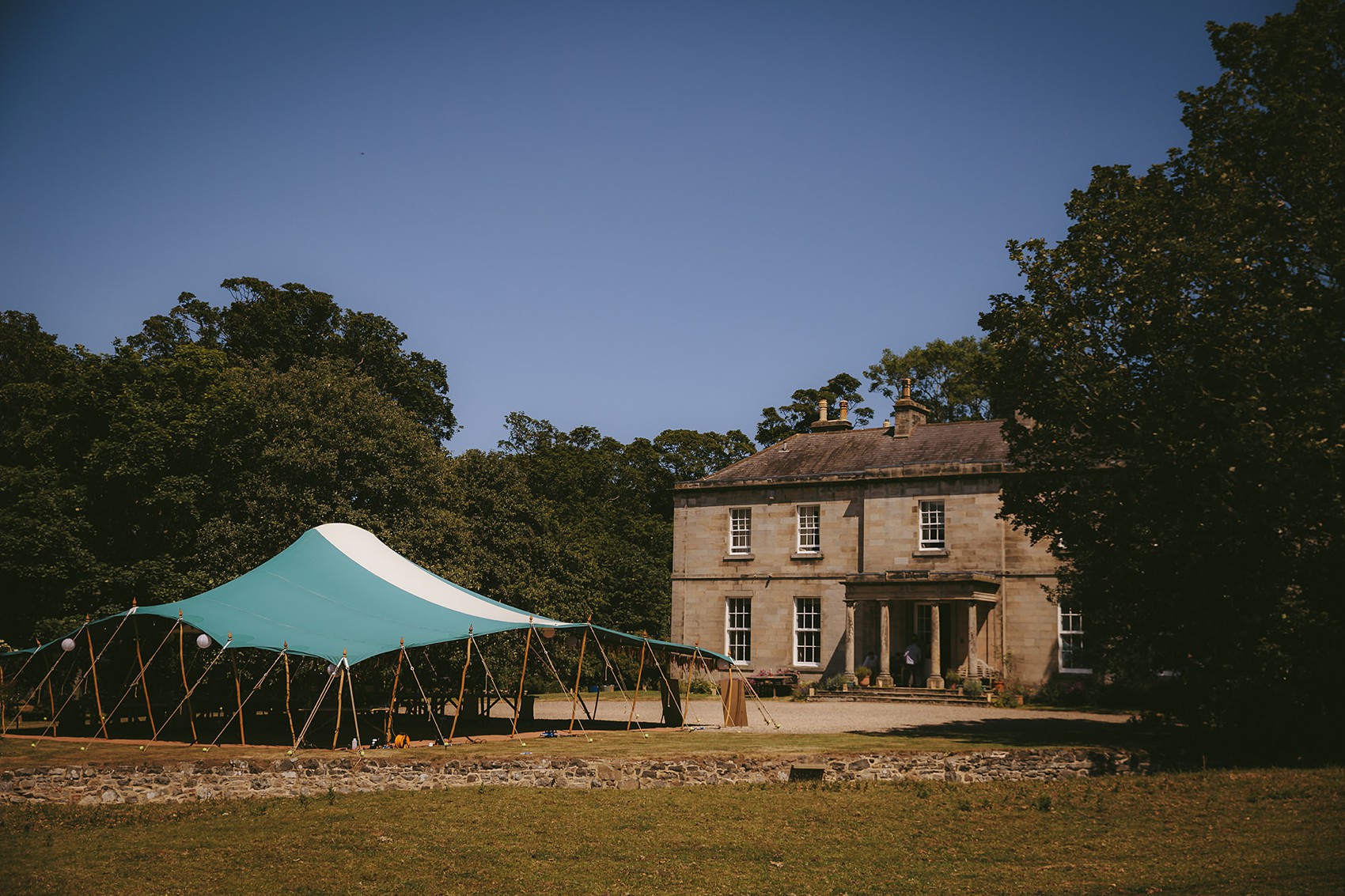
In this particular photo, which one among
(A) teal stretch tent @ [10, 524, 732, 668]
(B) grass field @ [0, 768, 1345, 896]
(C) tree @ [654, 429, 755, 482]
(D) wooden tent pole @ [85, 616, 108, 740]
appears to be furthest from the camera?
(C) tree @ [654, 429, 755, 482]

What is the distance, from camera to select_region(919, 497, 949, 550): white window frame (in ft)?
93.9

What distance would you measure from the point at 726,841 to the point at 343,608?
9950mm

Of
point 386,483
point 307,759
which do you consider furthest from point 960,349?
point 307,759

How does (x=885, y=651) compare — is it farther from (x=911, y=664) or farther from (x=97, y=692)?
(x=97, y=692)

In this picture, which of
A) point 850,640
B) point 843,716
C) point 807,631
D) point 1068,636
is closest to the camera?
point 843,716

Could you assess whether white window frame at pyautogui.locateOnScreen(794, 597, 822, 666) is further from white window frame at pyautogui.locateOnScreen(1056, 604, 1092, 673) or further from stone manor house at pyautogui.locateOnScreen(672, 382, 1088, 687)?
white window frame at pyautogui.locateOnScreen(1056, 604, 1092, 673)

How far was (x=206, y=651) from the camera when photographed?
2116 cm

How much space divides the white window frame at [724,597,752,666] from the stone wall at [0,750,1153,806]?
17.2 meters

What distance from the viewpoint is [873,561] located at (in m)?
29.5

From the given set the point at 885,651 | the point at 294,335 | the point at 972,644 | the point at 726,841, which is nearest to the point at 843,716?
the point at 885,651

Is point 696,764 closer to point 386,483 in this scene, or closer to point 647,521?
point 386,483

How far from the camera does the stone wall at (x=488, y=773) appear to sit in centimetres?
1289

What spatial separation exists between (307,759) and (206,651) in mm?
8687

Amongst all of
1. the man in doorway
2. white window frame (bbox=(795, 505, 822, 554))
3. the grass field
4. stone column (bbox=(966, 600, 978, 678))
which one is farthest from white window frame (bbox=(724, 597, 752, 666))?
the grass field
